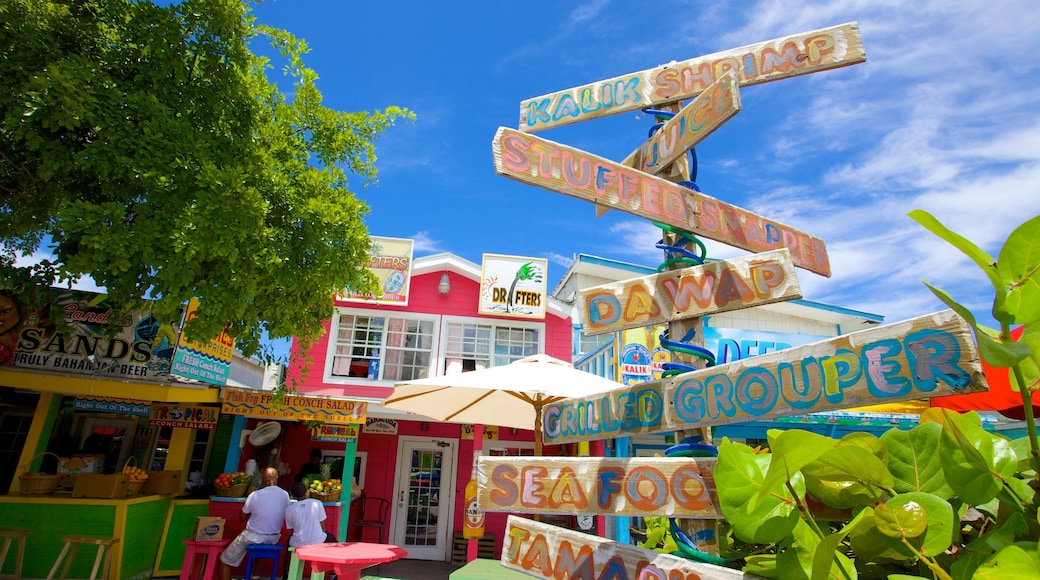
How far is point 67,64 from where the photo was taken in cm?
489

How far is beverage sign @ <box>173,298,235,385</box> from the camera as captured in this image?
26.9 feet

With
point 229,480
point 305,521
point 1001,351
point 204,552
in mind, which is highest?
point 1001,351

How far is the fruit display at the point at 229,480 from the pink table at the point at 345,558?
4056mm

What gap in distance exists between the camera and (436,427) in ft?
40.5

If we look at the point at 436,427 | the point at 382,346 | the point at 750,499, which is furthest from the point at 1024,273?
the point at 436,427

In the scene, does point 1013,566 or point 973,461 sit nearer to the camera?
point 1013,566

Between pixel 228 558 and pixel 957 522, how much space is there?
898cm

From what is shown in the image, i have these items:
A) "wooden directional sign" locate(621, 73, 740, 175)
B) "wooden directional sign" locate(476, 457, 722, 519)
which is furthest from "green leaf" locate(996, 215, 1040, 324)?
"wooden directional sign" locate(621, 73, 740, 175)

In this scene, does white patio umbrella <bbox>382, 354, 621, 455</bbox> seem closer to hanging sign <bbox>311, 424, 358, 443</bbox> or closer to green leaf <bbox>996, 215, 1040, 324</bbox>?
hanging sign <bbox>311, 424, 358, 443</bbox>

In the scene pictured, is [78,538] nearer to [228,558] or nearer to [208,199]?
[228,558]

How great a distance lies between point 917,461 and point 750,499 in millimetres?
261

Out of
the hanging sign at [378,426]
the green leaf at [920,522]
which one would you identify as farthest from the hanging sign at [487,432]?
the green leaf at [920,522]

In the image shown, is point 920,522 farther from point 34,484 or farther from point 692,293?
point 34,484

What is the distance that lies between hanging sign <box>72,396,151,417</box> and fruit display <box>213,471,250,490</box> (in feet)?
6.57
